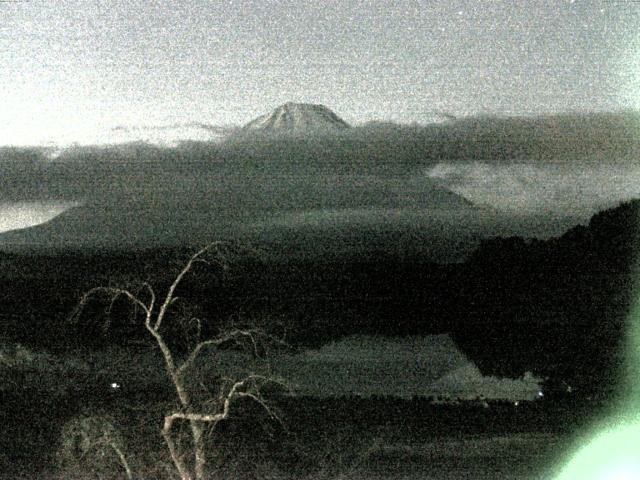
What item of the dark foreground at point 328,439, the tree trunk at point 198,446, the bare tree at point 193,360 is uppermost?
the bare tree at point 193,360

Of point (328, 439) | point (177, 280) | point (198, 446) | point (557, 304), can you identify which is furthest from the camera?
point (557, 304)

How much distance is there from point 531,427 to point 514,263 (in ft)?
21.5

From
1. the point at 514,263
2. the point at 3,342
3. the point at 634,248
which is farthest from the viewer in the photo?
the point at 514,263

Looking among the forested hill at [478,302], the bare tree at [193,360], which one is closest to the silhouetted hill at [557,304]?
the forested hill at [478,302]

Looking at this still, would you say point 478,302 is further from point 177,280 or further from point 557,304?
point 177,280

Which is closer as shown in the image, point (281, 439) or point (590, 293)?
point (281, 439)

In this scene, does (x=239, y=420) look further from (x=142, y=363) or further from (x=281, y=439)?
(x=142, y=363)

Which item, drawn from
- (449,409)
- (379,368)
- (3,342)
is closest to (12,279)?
(3,342)

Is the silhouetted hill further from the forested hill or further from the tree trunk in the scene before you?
the tree trunk

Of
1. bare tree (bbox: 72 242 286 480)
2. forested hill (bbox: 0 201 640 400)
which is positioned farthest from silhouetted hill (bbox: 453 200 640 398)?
bare tree (bbox: 72 242 286 480)

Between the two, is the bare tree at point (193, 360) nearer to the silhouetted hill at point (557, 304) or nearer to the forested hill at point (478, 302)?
the forested hill at point (478, 302)

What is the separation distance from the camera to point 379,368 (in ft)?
42.1

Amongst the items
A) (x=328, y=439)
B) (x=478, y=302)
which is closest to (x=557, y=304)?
(x=478, y=302)

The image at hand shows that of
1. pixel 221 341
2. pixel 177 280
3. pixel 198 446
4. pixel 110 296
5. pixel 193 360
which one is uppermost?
pixel 177 280
